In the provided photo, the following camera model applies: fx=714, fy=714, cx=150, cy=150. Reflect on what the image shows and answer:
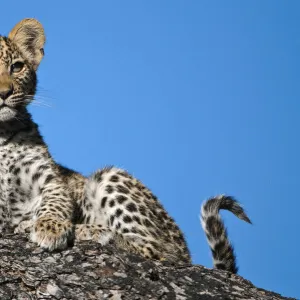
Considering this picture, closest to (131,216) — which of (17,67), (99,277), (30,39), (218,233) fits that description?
(218,233)

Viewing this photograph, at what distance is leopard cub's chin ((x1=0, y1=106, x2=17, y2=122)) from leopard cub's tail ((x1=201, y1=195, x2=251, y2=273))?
270cm

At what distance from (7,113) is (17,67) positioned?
95 cm

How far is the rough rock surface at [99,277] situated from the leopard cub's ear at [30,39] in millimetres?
3520

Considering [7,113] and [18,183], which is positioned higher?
[7,113]

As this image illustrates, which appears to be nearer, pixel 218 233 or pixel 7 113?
pixel 218 233

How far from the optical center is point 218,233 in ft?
29.2

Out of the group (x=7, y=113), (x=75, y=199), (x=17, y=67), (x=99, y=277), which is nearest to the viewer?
(x=99, y=277)

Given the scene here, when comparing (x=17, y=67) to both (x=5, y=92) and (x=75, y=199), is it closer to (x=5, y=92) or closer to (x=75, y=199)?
(x=5, y=92)

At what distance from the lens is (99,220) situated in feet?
30.0

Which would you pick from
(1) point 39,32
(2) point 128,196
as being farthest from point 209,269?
(1) point 39,32

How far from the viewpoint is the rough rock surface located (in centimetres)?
688

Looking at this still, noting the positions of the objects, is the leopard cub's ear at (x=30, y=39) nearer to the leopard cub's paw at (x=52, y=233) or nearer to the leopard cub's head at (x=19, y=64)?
the leopard cub's head at (x=19, y=64)

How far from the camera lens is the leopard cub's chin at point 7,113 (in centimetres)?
905

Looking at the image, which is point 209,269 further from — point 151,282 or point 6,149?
point 6,149
